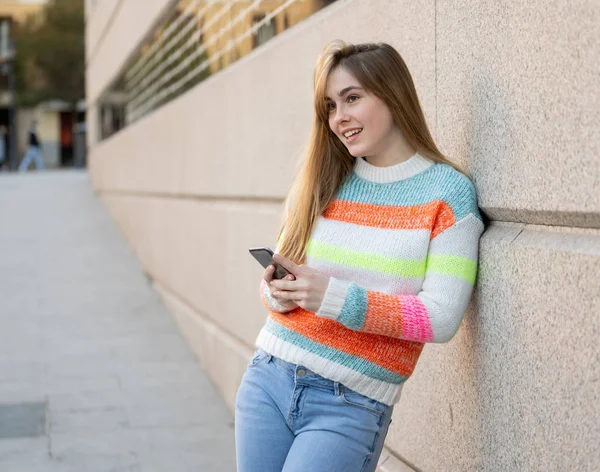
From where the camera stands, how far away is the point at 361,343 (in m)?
2.65

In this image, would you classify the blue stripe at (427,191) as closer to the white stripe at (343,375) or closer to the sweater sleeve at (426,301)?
the sweater sleeve at (426,301)

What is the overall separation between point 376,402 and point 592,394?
0.61 meters

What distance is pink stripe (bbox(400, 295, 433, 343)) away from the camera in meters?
2.49

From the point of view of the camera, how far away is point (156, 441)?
5707 millimetres

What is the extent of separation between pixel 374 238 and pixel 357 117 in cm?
33

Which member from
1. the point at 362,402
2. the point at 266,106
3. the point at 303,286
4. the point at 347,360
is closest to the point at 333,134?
the point at 303,286

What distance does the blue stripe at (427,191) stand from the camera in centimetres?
263

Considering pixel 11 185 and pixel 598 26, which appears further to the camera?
pixel 11 185

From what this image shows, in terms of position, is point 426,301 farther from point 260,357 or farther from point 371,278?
point 260,357

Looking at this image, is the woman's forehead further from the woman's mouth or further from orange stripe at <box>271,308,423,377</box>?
orange stripe at <box>271,308,423,377</box>

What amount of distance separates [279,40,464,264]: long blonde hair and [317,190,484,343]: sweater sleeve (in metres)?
0.29

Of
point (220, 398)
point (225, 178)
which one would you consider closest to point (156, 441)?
point (220, 398)

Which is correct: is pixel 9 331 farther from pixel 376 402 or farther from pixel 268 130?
pixel 376 402

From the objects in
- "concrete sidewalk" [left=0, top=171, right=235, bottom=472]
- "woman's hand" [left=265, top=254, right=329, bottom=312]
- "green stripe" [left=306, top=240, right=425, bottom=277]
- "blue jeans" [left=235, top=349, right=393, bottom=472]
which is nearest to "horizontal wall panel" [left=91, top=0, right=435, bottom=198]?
"green stripe" [left=306, top=240, right=425, bottom=277]
